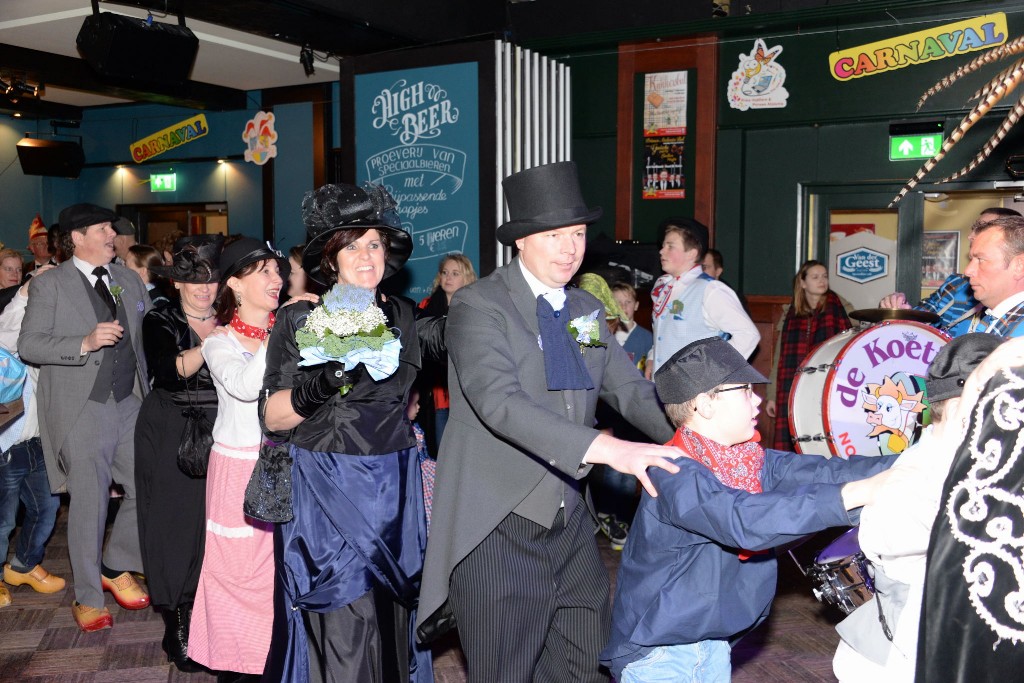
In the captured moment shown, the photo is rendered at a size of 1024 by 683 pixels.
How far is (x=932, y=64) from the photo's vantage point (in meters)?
7.54

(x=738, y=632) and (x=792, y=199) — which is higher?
(x=792, y=199)

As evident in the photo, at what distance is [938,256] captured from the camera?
8.26m

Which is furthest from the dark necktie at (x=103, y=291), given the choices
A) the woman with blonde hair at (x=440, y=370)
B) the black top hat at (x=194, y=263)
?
the woman with blonde hair at (x=440, y=370)

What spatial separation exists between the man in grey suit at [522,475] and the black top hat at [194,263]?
1816mm

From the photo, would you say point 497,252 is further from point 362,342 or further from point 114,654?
point 362,342

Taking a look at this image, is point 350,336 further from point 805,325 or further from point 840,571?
point 805,325

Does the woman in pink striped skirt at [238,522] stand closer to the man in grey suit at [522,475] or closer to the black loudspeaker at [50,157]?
Answer: the man in grey suit at [522,475]

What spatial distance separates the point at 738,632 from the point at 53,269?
3638mm

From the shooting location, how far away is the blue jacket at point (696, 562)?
6.89 feet

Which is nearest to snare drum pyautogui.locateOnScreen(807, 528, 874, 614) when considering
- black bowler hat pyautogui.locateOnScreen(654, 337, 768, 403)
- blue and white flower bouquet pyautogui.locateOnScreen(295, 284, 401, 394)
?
black bowler hat pyautogui.locateOnScreen(654, 337, 768, 403)

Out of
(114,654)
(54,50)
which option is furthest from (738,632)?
(54,50)

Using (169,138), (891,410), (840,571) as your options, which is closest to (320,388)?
(840,571)

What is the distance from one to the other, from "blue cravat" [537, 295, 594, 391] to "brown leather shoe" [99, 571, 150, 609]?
3116mm

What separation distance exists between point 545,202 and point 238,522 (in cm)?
180
